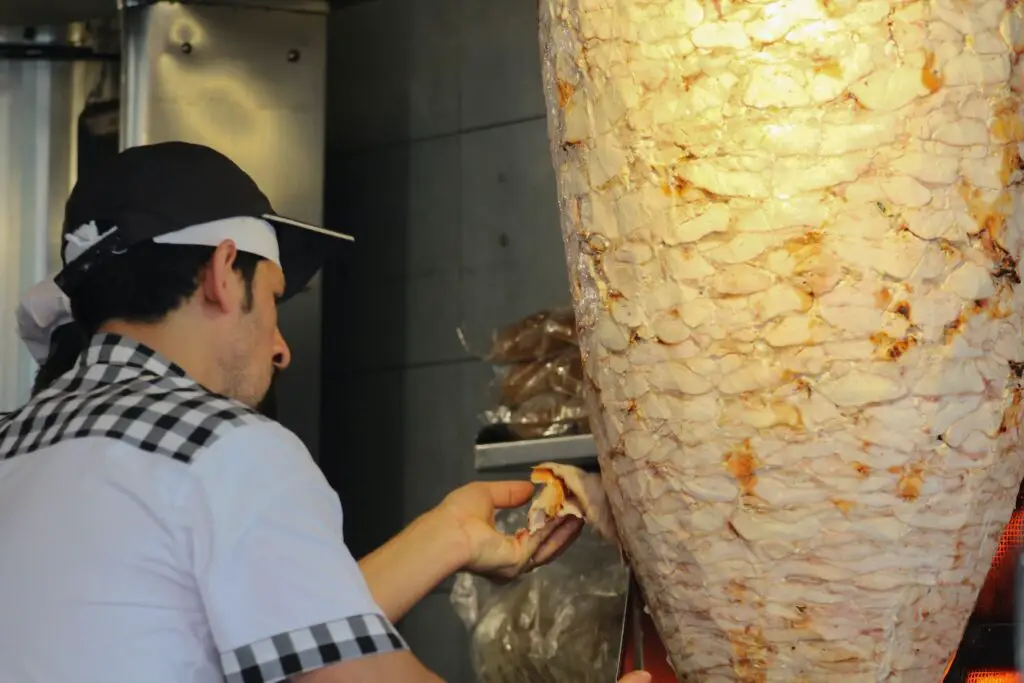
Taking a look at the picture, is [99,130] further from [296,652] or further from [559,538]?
[296,652]

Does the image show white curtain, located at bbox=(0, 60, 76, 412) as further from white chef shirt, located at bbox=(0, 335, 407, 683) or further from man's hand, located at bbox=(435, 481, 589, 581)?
white chef shirt, located at bbox=(0, 335, 407, 683)

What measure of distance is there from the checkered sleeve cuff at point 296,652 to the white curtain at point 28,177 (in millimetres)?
1934

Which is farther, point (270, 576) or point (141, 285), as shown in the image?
point (141, 285)

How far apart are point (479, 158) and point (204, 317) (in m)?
1.58

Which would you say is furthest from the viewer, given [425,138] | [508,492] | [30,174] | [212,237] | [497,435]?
[425,138]

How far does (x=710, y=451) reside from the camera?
3.61ft

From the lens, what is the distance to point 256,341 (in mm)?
1555

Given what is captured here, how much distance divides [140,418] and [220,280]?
261 millimetres

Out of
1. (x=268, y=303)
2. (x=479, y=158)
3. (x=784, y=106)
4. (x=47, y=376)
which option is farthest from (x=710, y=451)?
(x=479, y=158)

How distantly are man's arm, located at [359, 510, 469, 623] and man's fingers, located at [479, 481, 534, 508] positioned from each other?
8 centimetres

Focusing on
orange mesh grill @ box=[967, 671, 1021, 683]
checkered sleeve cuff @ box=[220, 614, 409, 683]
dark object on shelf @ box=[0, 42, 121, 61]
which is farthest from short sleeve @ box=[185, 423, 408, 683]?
dark object on shelf @ box=[0, 42, 121, 61]

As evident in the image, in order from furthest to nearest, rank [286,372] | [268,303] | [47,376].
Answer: [286,372] → [47,376] → [268,303]

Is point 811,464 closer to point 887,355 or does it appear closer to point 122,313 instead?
point 887,355

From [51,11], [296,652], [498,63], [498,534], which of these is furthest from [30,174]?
[296,652]
